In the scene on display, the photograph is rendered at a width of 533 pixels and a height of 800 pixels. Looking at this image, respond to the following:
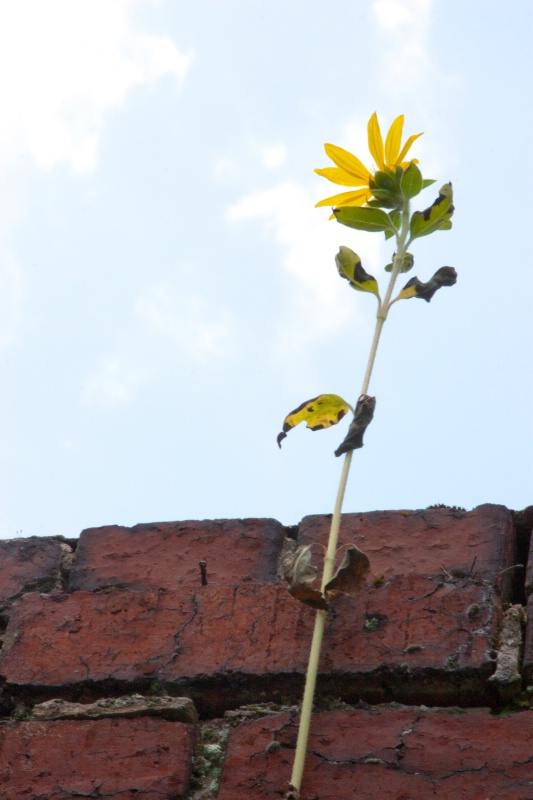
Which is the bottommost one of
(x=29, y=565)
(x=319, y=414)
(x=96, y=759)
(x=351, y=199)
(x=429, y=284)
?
(x=96, y=759)

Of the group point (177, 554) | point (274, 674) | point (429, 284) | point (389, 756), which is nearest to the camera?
point (389, 756)

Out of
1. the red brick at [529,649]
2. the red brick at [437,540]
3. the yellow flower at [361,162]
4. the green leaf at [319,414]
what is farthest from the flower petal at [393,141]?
the red brick at [529,649]

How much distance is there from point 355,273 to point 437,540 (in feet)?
1.24

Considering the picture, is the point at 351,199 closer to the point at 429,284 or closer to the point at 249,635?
the point at 429,284

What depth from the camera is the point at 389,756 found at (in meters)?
1.37

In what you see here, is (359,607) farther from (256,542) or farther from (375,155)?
(375,155)

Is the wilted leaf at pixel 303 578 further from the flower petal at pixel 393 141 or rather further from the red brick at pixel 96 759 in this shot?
the flower petal at pixel 393 141

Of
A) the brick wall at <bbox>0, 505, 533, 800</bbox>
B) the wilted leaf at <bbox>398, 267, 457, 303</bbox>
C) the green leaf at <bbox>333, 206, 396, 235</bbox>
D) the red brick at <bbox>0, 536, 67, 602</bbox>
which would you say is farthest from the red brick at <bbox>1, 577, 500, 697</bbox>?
the green leaf at <bbox>333, 206, 396, 235</bbox>

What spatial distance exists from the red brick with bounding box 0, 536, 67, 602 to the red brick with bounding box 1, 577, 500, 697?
0.35ft

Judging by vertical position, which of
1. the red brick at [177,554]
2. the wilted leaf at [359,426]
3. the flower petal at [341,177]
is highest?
the flower petal at [341,177]

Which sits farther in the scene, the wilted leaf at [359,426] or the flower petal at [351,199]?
the flower petal at [351,199]

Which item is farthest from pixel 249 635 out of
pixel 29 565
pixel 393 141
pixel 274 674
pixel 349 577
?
pixel 393 141

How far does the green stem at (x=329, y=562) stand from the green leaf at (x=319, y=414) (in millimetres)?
37

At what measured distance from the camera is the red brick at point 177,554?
171 centimetres
